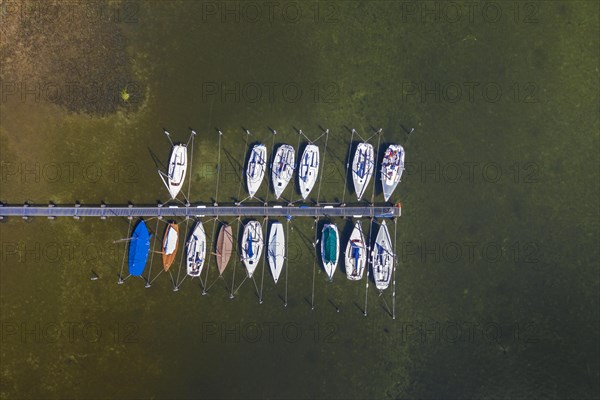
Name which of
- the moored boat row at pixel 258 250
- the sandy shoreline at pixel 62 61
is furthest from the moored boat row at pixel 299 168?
the sandy shoreline at pixel 62 61

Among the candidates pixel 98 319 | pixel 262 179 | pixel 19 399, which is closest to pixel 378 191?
pixel 262 179

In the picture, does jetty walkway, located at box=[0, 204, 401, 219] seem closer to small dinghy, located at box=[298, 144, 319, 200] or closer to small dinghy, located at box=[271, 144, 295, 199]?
small dinghy, located at box=[298, 144, 319, 200]

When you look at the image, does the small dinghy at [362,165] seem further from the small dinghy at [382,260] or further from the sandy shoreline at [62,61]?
the sandy shoreline at [62,61]

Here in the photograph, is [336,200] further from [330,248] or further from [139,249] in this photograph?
[139,249]

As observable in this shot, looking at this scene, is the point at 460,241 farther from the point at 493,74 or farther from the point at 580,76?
the point at 580,76

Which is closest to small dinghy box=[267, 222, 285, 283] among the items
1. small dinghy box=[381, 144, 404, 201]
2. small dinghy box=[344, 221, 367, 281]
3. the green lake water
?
the green lake water

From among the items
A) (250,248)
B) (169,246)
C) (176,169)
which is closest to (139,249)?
(169,246)
